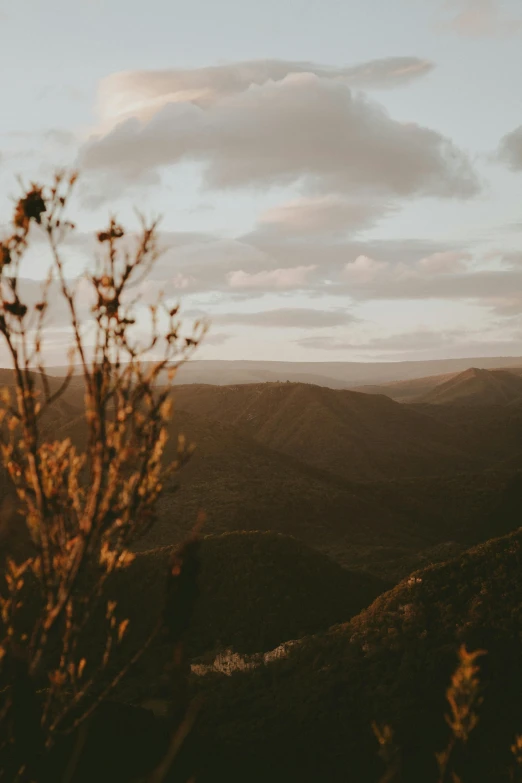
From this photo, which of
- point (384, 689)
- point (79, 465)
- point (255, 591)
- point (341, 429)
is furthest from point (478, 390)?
point (79, 465)

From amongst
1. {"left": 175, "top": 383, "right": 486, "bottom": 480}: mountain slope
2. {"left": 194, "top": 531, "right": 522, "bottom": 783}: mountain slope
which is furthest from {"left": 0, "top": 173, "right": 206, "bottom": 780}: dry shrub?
{"left": 175, "top": 383, "right": 486, "bottom": 480}: mountain slope

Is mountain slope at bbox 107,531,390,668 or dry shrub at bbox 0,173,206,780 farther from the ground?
dry shrub at bbox 0,173,206,780

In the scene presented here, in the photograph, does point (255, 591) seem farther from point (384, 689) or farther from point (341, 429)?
point (341, 429)

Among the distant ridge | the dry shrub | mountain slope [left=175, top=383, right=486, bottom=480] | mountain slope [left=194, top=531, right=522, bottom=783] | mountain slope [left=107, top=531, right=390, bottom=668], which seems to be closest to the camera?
the dry shrub

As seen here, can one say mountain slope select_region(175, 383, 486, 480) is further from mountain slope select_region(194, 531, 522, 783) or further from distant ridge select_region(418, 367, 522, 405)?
mountain slope select_region(194, 531, 522, 783)

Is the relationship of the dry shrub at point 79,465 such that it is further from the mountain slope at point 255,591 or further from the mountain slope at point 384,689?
the mountain slope at point 255,591

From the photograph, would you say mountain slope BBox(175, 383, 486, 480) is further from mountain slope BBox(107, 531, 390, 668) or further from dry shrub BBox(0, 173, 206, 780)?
dry shrub BBox(0, 173, 206, 780)

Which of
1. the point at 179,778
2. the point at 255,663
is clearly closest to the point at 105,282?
the point at 179,778

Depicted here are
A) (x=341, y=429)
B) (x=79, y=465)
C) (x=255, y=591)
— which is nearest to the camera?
(x=79, y=465)

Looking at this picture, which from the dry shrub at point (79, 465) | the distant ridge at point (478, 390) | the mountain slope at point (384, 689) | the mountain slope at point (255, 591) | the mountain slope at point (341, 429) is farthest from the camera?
the distant ridge at point (478, 390)

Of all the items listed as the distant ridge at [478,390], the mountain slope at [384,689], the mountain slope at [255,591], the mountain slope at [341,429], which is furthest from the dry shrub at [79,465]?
the distant ridge at [478,390]

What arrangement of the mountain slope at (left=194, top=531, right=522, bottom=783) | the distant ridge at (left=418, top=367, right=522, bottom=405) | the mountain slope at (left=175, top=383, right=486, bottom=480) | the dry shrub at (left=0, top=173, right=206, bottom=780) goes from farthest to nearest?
the distant ridge at (left=418, top=367, right=522, bottom=405)
the mountain slope at (left=175, top=383, right=486, bottom=480)
the mountain slope at (left=194, top=531, right=522, bottom=783)
the dry shrub at (left=0, top=173, right=206, bottom=780)

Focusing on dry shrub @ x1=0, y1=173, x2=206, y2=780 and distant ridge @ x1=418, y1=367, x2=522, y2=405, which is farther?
distant ridge @ x1=418, y1=367, x2=522, y2=405

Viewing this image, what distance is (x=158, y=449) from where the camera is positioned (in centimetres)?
579
